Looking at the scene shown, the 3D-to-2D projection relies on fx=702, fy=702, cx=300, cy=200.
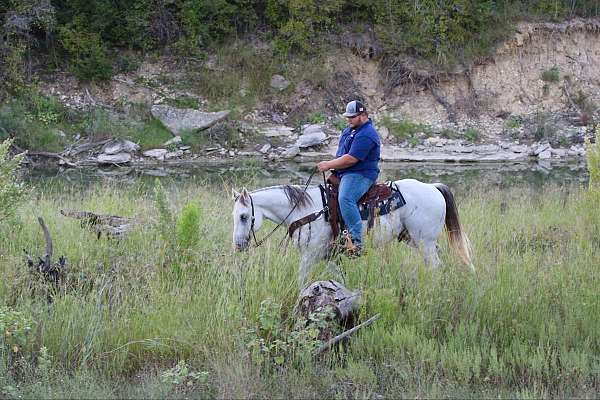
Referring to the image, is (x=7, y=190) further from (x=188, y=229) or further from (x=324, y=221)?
(x=324, y=221)

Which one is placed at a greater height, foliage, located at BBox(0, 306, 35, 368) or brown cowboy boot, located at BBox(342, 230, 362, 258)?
brown cowboy boot, located at BBox(342, 230, 362, 258)

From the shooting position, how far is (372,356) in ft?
18.6

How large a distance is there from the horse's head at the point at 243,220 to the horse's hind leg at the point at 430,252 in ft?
6.59

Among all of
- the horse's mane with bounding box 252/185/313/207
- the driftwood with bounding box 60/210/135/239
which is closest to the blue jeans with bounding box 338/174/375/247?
the horse's mane with bounding box 252/185/313/207

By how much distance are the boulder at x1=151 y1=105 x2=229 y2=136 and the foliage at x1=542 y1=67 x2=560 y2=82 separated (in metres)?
14.5

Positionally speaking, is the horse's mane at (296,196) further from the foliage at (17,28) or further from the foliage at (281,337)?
the foliage at (17,28)

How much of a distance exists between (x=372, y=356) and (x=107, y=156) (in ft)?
68.6

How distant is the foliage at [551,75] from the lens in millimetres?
31453

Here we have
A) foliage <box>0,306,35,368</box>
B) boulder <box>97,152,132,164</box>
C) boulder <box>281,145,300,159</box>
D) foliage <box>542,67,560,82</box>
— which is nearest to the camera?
foliage <box>0,306,35,368</box>

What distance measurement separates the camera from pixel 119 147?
1006 inches

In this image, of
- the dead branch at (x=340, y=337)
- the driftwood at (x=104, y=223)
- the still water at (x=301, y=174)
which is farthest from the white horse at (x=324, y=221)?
the still water at (x=301, y=174)

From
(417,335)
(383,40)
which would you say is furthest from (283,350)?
(383,40)

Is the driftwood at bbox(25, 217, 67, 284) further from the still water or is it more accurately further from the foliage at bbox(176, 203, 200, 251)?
the still water

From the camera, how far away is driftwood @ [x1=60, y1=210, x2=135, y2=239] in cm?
853
